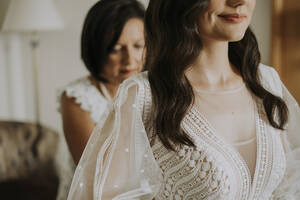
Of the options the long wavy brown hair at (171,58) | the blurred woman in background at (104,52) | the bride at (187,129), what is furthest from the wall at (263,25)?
the long wavy brown hair at (171,58)

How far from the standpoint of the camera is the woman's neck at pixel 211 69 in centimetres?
99

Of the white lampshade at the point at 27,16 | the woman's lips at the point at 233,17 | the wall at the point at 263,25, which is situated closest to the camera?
the woman's lips at the point at 233,17

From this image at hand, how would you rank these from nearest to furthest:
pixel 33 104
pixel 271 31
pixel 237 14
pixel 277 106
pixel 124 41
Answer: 1. pixel 237 14
2. pixel 277 106
3. pixel 124 41
4. pixel 271 31
5. pixel 33 104

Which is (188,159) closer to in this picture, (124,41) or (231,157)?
(231,157)

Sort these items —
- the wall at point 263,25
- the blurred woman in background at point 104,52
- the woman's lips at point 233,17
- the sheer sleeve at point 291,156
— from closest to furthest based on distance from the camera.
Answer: the woman's lips at point 233,17
the sheer sleeve at point 291,156
the blurred woman in background at point 104,52
the wall at point 263,25

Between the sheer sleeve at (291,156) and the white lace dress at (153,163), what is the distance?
7 cm

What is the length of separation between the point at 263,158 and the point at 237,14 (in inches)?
14.2

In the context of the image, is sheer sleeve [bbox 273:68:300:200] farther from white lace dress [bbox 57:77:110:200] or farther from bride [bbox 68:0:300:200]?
white lace dress [bbox 57:77:110:200]

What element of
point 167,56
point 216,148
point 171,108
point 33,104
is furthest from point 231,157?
point 33,104

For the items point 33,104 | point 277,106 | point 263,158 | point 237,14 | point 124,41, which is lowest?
point 33,104

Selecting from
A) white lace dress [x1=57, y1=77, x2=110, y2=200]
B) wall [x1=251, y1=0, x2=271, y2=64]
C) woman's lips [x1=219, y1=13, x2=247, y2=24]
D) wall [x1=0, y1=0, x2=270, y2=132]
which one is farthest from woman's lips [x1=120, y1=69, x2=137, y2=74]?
wall [x1=0, y1=0, x2=270, y2=132]

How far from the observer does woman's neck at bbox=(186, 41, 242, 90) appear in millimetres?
987

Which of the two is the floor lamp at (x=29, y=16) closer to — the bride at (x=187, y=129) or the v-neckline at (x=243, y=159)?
the bride at (x=187, y=129)

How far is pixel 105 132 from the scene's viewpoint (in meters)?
0.92
